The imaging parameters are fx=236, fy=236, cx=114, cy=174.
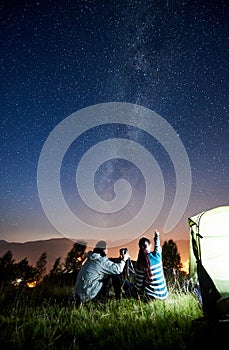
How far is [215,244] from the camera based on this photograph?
3914mm

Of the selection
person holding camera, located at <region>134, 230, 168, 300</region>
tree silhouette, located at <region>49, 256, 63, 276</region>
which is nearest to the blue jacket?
person holding camera, located at <region>134, 230, 168, 300</region>

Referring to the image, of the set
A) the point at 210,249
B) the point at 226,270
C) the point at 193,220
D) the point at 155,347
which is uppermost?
the point at 193,220

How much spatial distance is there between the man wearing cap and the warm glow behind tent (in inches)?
95.7

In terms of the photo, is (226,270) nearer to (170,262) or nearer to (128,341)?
(128,341)

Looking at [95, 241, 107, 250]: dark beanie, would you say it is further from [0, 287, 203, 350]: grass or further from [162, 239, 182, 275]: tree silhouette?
[162, 239, 182, 275]: tree silhouette

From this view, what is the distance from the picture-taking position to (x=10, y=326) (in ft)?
11.7

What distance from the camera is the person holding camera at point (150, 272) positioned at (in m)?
5.12

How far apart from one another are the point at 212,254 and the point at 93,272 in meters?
3.01

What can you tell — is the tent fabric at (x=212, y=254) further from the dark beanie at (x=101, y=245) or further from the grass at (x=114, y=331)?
the dark beanie at (x=101, y=245)

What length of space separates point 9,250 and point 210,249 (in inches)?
2518

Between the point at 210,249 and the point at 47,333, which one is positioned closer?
the point at 47,333

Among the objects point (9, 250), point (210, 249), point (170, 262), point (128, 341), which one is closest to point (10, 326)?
point (128, 341)

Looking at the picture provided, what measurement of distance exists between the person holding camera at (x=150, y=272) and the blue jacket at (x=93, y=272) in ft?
1.95

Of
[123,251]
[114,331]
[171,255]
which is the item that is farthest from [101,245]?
[171,255]
